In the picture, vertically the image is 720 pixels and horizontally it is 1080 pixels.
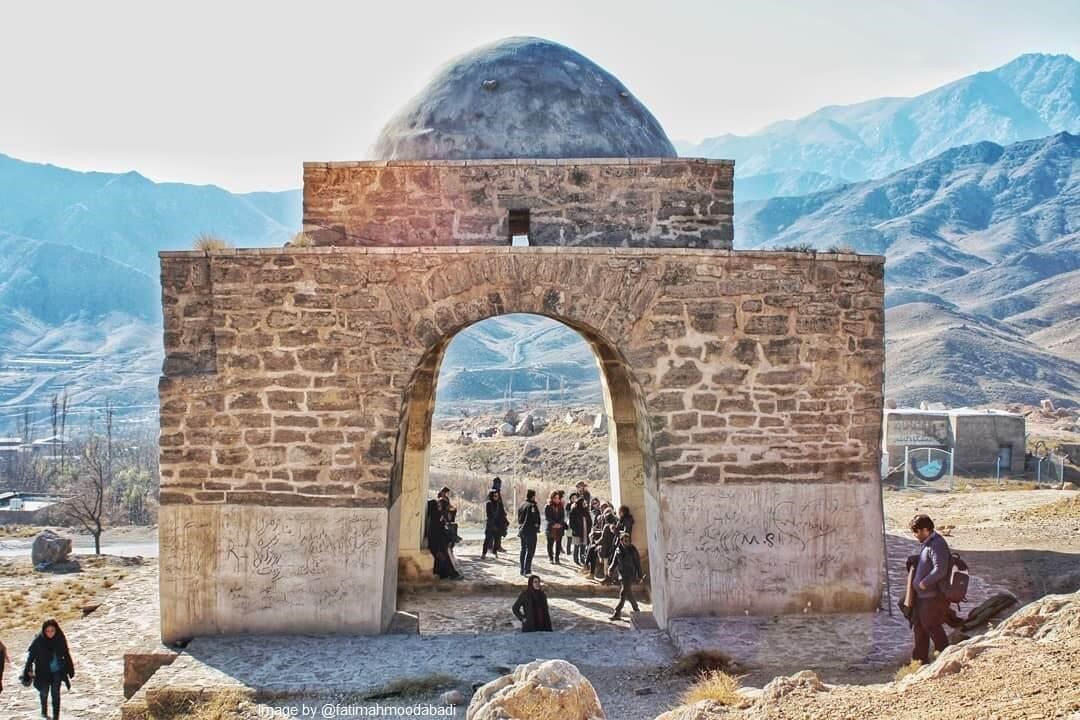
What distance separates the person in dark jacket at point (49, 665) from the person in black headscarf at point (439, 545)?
4.28m

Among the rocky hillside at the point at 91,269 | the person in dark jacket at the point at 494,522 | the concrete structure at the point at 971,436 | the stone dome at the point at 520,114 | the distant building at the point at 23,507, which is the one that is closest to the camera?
the stone dome at the point at 520,114

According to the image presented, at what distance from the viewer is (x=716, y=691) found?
5.98 meters

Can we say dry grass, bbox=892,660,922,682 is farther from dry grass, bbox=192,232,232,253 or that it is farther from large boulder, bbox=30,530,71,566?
large boulder, bbox=30,530,71,566

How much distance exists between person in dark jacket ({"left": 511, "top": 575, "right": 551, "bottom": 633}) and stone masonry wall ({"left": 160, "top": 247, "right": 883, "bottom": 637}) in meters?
1.15

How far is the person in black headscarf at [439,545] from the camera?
11.2 meters

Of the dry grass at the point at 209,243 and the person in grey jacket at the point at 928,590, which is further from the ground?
the dry grass at the point at 209,243

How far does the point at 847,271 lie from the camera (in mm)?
8289

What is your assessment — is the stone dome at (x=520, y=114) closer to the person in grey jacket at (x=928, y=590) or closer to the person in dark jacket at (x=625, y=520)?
the person in dark jacket at (x=625, y=520)

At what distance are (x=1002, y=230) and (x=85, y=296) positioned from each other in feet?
367

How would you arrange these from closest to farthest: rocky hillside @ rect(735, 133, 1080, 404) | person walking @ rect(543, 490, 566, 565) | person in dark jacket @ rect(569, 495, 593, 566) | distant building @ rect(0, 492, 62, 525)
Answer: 1. person in dark jacket @ rect(569, 495, 593, 566)
2. person walking @ rect(543, 490, 566, 565)
3. distant building @ rect(0, 492, 62, 525)
4. rocky hillside @ rect(735, 133, 1080, 404)

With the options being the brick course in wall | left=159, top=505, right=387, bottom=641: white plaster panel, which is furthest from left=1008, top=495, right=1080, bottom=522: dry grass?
left=159, top=505, right=387, bottom=641: white plaster panel

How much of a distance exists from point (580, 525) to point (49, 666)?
6234 millimetres

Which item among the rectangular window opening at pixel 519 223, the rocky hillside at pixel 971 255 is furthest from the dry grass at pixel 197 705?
the rocky hillside at pixel 971 255

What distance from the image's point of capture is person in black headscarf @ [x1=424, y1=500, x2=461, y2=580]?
36.8 feet
